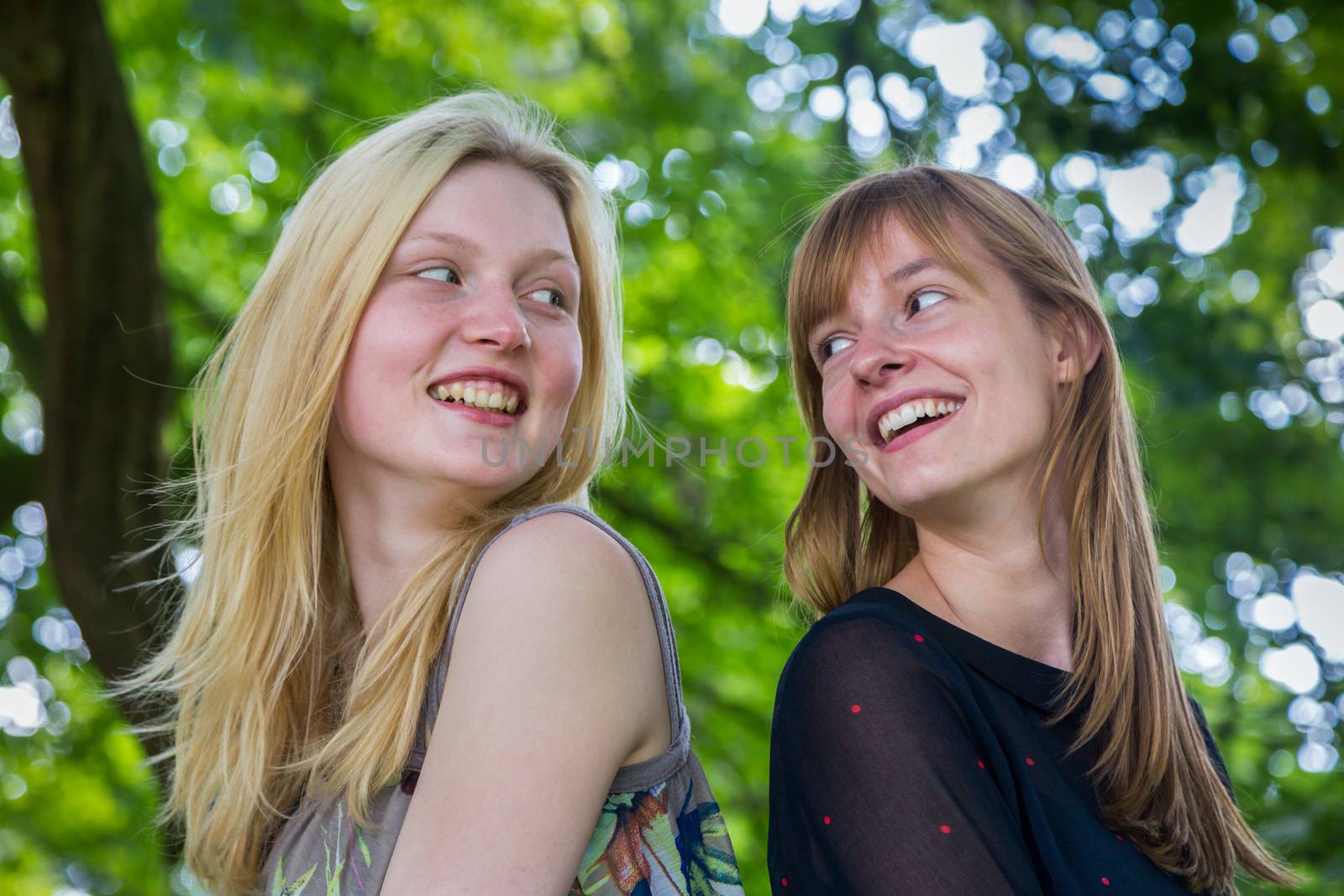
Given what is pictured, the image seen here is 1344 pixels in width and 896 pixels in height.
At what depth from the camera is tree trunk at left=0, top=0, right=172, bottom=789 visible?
3643 millimetres

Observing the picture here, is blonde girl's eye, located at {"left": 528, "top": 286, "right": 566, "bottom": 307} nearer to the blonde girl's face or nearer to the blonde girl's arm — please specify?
the blonde girl's face

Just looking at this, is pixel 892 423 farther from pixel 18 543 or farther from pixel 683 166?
pixel 18 543

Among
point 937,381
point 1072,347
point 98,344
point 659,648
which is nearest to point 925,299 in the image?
point 937,381

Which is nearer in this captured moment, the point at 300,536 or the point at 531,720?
the point at 531,720

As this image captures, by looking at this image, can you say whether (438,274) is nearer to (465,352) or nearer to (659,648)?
(465,352)

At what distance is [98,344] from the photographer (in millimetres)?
3779

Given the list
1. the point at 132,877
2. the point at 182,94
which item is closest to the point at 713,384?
the point at 182,94

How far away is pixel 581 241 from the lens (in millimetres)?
2525

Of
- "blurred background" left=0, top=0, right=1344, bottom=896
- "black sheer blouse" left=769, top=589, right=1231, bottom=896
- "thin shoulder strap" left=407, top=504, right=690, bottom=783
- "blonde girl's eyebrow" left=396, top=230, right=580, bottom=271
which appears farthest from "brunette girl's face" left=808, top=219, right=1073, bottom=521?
"blurred background" left=0, top=0, right=1344, bottom=896

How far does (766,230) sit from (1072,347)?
3337mm

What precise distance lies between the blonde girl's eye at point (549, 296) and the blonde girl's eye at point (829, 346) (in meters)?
0.50

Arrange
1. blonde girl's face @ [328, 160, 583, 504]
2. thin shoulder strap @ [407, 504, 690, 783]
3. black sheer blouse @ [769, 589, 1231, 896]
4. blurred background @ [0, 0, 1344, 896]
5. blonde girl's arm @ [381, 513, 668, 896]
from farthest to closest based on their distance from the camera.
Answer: blurred background @ [0, 0, 1344, 896]
blonde girl's face @ [328, 160, 583, 504]
thin shoulder strap @ [407, 504, 690, 783]
black sheer blouse @ [769, 589, 1231, 896]
blonde girl's arm @ [381, 513, 668, 896]

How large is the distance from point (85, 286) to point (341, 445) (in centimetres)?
191

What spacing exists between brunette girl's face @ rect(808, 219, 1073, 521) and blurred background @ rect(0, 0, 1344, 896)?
6.57 ft
